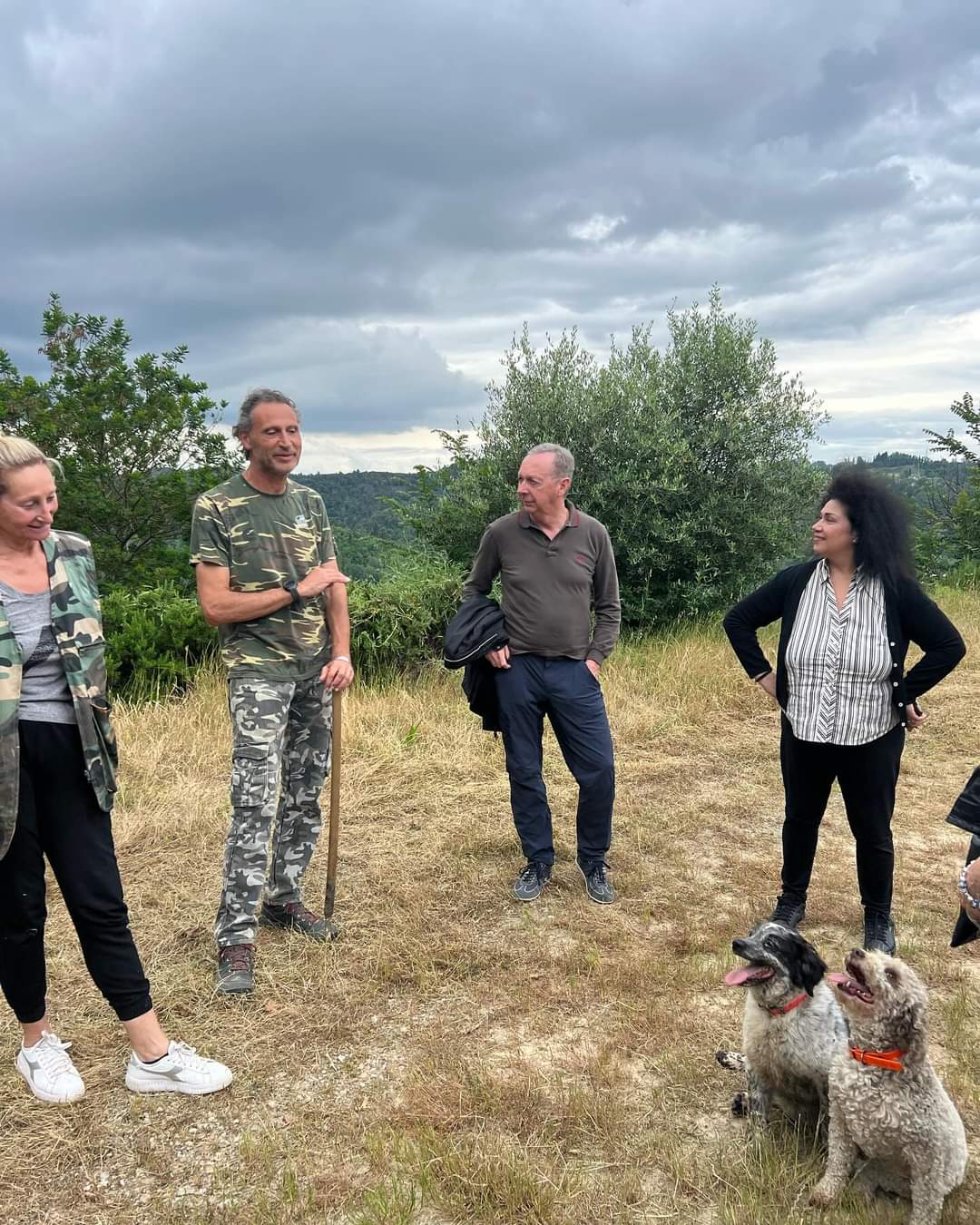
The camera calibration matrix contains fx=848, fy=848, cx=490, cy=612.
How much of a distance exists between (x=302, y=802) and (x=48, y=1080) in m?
1.31

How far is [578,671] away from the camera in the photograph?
4.13m

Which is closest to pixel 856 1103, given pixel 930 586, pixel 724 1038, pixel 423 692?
pixel 724 1038

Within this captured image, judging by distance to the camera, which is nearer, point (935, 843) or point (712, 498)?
point (935, 843)

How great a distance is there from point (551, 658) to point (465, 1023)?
1.66m

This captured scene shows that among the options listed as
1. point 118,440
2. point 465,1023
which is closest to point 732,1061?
point 465,1023

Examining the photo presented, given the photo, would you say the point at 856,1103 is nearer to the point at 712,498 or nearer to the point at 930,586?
the point at 712,498

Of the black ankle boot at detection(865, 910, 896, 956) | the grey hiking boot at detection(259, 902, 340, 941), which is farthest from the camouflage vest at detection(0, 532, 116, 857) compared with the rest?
the black ankle boot at detection(865, 910, 896, 956)

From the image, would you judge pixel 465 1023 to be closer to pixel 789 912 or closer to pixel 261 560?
pixel 789 912

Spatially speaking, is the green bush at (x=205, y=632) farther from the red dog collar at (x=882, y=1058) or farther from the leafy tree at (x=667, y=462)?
the red dog collar at (x=882, y=1058)

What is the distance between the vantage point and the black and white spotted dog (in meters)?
2.44

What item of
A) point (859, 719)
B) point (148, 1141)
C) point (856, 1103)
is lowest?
point (148, 1141)

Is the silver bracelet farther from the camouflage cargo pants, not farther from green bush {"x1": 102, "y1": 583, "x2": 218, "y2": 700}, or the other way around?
green bush {"x1": 102, "y1": 583, "x2": 218, "y2": 700}

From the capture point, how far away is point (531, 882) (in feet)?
13.8

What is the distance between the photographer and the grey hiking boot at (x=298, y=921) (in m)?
3.76
